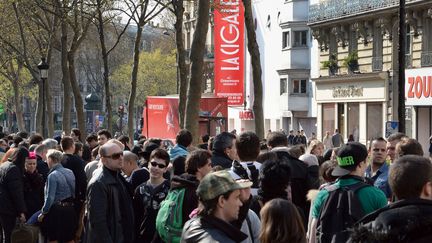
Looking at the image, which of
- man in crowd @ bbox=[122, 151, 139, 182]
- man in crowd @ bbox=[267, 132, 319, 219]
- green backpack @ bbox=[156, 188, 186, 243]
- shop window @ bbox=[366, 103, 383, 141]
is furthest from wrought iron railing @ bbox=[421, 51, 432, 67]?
green backpack @ bbox=[156, 188, 186, 243]

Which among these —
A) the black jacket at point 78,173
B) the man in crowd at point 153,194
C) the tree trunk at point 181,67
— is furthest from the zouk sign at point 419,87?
the man in crowd at point 153,194

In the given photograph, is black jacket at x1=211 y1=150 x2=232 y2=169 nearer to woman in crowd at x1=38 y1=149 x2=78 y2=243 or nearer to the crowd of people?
the crowd of people

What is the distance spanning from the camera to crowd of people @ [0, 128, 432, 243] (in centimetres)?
503

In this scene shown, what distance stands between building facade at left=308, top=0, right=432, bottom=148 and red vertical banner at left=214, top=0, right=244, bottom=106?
4.74 meters

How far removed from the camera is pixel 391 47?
1635 inches

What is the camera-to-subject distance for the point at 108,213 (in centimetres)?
916

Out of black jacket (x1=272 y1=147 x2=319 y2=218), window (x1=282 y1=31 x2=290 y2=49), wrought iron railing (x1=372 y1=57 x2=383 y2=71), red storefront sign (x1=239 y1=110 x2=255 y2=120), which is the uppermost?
window (x1=282 y1=31 x2=290 y2=49)

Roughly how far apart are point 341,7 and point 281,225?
41375 mm

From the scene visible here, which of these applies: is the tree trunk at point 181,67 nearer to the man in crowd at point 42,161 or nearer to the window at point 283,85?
the man in crowd at point 42,161

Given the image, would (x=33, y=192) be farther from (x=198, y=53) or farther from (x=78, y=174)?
(x=198, y=53)

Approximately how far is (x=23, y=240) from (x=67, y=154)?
1.48m

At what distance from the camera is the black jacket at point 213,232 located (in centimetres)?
566

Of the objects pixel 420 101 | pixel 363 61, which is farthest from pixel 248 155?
pixel 363 61

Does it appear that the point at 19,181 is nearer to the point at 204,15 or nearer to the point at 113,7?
the point at 204,15
